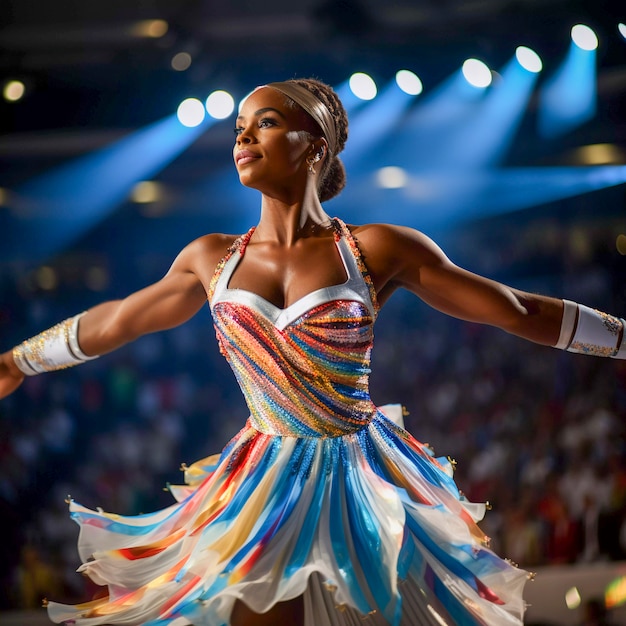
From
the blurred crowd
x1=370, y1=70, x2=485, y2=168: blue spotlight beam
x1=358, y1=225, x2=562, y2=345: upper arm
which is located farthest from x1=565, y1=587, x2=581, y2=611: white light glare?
x1=370, y1=70, x2=485, y2=168: blue spotlight beam

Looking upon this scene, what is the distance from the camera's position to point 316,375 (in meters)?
2.28

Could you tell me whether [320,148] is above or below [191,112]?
below

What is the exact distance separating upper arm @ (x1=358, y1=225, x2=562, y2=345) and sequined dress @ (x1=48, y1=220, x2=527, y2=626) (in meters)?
0.07

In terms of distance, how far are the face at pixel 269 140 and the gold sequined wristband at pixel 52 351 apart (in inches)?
30.2

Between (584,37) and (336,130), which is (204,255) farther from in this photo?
(584,37)

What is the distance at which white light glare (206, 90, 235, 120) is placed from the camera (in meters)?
5.20

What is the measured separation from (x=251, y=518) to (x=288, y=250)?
0.77m

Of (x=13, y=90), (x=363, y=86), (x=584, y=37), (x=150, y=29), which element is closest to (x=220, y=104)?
(x=150, y=29)

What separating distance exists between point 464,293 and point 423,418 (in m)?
3.85

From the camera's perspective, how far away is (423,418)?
6.11 m

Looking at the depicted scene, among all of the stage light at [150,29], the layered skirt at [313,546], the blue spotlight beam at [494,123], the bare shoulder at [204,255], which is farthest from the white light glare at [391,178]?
the layered skirt at [313,546]

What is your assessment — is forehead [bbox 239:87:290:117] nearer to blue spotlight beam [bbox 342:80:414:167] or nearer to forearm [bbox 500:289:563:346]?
forearm [bbox 500:289:563:346]

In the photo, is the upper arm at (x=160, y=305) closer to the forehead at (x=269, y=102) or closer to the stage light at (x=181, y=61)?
the forehead at (x=269, y=102)

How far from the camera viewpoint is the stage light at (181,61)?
534 centimetres
